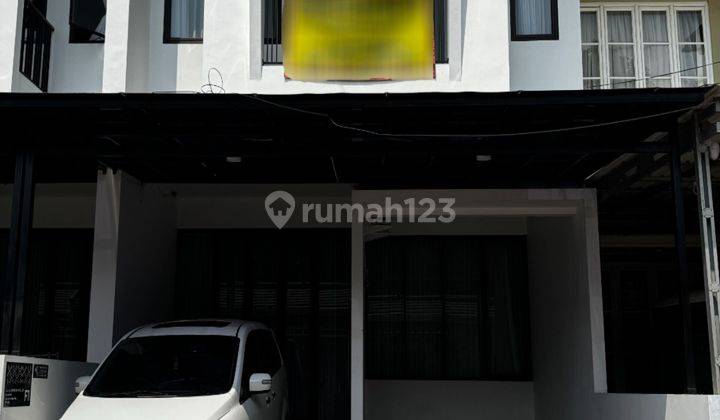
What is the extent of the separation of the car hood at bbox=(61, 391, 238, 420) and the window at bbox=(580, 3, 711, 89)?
26.8 ft

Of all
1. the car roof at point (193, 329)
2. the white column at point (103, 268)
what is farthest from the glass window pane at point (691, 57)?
the white column at point (103, 268)

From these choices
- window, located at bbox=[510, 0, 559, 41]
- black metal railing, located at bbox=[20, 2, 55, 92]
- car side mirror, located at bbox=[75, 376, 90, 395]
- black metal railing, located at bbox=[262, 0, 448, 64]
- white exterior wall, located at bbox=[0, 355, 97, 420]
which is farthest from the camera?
window, located at bbox=[510, 0, 559, 41]

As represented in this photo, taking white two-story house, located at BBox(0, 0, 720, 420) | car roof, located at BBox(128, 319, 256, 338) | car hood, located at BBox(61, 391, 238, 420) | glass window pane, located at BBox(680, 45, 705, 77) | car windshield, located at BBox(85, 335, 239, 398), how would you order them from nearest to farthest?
car hood, located at BBox(61, 391, 238, 420) → car windshield, located at BBox(85, 335, 239, 398) → white two-story house, located at BBox(0, 0, 720, 420) → car roof, located at BBox(128, 319, 256, 338) → glass window pane, located at BBox(680, 45, 705, 77)

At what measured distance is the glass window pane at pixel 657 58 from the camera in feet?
42.0

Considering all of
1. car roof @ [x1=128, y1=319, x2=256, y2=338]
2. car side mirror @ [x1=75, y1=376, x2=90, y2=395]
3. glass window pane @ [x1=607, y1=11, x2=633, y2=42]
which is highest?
glass window pane @ [x1=607, y1=11, x2=633, y2=42]

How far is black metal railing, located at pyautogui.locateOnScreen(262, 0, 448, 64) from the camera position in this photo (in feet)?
35.9

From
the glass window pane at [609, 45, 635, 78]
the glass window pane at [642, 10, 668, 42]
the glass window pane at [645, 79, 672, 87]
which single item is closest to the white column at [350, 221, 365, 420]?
the glass window pane at [609, 45, 635, 78]

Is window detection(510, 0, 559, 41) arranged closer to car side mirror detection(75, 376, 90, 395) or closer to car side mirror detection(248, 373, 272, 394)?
car side mirror detection(248, 373, 272, 394)

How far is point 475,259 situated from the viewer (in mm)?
13445

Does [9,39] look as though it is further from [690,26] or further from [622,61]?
[690,26]

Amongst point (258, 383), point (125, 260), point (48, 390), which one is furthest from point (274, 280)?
point (258, 383)

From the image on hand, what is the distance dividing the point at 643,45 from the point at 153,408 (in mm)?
9617

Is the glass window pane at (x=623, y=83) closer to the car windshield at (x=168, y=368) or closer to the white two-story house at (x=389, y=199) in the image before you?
the white two-story house at (x=389, y=199)

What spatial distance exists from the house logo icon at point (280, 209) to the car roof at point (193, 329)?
4456 mm
